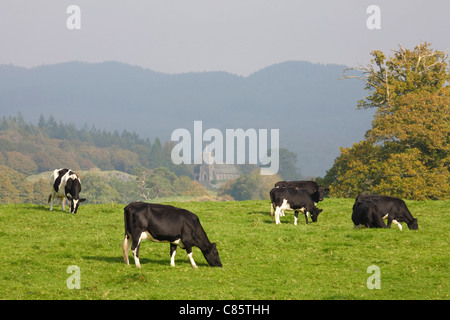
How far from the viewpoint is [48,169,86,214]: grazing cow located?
3119cm

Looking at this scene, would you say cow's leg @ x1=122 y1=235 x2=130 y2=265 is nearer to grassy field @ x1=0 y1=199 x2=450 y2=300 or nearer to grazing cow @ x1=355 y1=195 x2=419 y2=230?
grassy field @ x1=0 y1=199 x2=450 y2=300

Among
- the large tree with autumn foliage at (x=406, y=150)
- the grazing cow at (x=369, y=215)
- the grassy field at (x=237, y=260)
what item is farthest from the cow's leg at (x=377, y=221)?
the large tree with autumn foliage at (x=406, y=150)

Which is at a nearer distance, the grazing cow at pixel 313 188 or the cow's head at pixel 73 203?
the cow's head at pixel 73 203

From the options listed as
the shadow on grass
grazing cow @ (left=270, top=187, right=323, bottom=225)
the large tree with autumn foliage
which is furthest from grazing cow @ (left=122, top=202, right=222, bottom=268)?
the large tree with autumn foliage

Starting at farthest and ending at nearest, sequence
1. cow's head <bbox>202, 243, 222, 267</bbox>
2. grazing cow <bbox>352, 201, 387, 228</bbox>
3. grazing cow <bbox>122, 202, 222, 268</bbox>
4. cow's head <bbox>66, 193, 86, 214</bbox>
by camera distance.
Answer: cow's head <bbox>66, 193, 86, 214</bbox> → grazing cow <bbox>352, 201, 387, 228</bbox> → cow's head <bbox>202, 243, 222, 267</bbox> → grazing cow <bbox>122, 202, 222, 268</bbox>

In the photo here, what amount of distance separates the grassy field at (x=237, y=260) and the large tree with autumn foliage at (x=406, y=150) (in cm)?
2107

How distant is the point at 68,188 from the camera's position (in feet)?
103

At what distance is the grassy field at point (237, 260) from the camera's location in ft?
54.9

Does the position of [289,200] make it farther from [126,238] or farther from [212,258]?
[126,238]

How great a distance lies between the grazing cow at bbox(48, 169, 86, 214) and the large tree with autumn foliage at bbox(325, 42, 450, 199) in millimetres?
Result: 29226

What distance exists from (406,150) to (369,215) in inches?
1174

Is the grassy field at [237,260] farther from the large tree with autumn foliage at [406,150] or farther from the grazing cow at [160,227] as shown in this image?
the large tree with autumn foliage at [406,150]

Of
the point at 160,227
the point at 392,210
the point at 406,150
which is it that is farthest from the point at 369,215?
the point at 406,150
